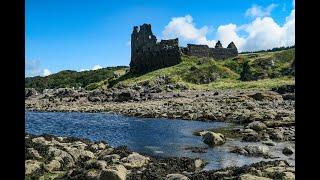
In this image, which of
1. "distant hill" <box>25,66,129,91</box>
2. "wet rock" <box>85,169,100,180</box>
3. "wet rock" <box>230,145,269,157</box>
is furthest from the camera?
"distant hill" <box>25,66,129,91</box>

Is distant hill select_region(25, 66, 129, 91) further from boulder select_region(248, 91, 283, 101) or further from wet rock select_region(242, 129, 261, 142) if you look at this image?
wet rock select_region(242, 129, 261, 142)

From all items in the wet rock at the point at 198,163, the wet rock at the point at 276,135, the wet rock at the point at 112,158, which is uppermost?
the wet rock at the point at 276,135

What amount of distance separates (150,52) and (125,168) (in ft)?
317

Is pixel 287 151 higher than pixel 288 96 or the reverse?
the reverse

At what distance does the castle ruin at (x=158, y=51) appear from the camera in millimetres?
112688

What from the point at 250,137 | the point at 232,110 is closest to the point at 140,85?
the point at 232,110

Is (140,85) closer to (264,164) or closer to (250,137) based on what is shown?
(250,137)

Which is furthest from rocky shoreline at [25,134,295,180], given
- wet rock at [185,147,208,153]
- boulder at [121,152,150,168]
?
wet rock at [185,147,208,153]

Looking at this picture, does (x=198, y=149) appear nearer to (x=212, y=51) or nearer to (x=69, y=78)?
(x=212, y=51)

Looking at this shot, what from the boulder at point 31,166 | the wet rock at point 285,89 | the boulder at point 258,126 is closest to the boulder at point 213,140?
the boulder at point 258,126

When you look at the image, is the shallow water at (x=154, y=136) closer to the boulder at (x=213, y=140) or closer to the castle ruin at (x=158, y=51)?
the boulder at (x=213, y=140)

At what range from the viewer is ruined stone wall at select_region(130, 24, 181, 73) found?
112m

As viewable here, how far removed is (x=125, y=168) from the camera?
20.0 metres

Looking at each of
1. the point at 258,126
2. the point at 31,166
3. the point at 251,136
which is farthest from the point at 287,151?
the point at 31,166
